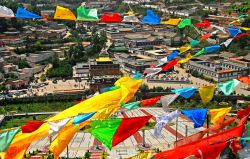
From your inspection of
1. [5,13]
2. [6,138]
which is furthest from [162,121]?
[5,13]

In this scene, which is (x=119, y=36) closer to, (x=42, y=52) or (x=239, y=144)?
(x=42, y=52)

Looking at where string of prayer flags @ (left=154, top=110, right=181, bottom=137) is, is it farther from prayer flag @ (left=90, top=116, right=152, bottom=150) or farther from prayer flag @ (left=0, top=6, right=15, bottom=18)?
prayer flag @ (left=0, top=6, right=15, bottom=18)

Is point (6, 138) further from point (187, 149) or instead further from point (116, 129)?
point (187, 149)

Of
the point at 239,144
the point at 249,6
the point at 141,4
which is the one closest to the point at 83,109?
the point at 239,144

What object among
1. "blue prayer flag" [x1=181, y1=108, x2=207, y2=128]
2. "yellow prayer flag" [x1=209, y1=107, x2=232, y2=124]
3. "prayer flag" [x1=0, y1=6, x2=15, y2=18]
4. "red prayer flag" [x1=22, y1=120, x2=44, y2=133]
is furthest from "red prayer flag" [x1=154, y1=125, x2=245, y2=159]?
"prayer flag" [x1=0, y1=6, x2=15, y2=18]

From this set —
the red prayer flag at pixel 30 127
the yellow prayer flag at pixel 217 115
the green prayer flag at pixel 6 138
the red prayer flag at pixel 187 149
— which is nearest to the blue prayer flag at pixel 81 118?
the red prayer flag at pixel 30 127
